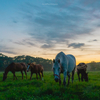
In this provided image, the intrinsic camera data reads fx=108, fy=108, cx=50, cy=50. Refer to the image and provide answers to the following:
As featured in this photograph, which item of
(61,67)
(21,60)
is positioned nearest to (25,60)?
(21,60)

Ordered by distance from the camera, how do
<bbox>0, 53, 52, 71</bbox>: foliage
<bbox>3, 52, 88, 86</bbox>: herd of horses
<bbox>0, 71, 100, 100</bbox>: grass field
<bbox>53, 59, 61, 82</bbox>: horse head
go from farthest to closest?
<bbox>0, 53, 52, 71</bbox>: foliage → <bbox>3, 52, 88, 86</bbox>: herd of horses → <bbox>53, 59, 61, 82</bbox>: horse head → <bbox>0, 71, 100, 100</bbox>: grass field

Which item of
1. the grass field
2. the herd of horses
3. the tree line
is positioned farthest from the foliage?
the grass field

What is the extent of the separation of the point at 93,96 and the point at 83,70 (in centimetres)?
671

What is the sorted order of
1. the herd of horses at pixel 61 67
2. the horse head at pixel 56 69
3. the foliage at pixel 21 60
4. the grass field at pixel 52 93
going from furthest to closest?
the foliage at pixel 21 60 < the herd of horses at pixel 61 67 < the horse head at pixel 56 69 < the grass field at pixel 52 93

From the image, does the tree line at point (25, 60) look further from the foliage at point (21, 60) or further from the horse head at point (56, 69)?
the horse head at point (56, 69)

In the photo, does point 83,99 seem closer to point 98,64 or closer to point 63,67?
point 63,67

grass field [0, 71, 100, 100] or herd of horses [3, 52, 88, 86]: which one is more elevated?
herd of horses [3, 52, 88, 86]

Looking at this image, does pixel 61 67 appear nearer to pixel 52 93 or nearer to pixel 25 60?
pixel 52 93

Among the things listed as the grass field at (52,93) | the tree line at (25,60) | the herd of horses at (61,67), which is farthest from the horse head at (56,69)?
the tree line at (25,60)

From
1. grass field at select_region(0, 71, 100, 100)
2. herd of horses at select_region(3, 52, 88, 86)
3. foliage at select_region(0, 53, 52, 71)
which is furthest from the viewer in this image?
foliage at select_region(0, 53, 52, 71)

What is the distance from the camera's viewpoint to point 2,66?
209 ft

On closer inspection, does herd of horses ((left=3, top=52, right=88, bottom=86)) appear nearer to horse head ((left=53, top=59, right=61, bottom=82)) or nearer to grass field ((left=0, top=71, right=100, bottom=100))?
horse head ((left=53, top=59, right=61, bottom=82))

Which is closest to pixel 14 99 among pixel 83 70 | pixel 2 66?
pixel 83 70

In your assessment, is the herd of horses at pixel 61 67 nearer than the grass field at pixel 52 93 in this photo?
No
